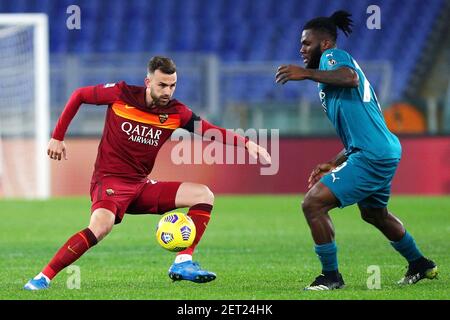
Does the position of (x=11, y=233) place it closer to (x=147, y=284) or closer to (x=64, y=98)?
(x=147, y=284)

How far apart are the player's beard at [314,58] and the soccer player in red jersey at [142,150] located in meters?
0.70

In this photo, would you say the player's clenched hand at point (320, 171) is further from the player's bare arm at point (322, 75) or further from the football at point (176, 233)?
the football at point (176, 233)

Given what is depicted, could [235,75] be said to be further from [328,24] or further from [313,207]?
[313,207]

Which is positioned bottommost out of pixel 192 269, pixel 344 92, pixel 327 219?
pixel 192 269

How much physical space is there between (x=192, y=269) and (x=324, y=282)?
98cm

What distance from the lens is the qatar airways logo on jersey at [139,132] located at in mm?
7723

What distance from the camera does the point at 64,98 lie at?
1959cm

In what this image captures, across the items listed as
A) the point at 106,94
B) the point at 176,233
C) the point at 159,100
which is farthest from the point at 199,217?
the point at 106,94

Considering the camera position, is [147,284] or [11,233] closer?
[147,284]

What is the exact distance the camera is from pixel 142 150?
25.6 feet

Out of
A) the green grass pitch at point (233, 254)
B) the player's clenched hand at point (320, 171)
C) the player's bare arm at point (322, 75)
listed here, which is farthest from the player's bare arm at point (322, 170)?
the green grass pitch at point (233, 254)

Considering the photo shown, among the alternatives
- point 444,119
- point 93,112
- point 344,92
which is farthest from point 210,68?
point 344,92
